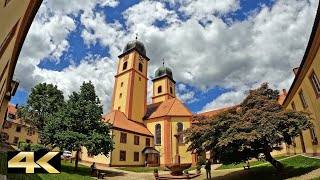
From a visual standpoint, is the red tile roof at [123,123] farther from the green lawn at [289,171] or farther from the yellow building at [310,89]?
the yellow building at [310,89]

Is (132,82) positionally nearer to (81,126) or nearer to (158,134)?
(158,134)

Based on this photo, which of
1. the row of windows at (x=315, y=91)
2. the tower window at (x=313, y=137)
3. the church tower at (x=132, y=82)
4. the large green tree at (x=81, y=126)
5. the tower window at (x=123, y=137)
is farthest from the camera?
the church tower at (x=132, y=82)

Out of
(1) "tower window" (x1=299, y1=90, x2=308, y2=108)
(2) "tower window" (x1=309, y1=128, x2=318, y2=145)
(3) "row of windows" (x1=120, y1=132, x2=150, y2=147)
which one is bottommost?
(2) "tower window" (x1=309, y1=128, x2=318, y2=145)

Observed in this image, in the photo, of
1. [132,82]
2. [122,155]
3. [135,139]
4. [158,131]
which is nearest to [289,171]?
[122,155]

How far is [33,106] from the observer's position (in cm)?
3588

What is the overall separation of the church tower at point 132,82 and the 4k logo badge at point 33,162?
1652 inches

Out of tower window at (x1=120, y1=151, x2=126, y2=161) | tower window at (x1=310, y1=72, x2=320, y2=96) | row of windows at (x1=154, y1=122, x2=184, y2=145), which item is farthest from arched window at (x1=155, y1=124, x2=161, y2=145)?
tower window at (x1=310, y1=72, x2=320, y2=96)

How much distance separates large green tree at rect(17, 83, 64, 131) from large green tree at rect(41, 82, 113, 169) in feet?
40.9

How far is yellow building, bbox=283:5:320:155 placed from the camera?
610 inches

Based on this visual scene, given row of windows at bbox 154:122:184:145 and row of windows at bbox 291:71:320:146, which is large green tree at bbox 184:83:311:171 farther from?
row of windows at bbox 154:122:184:145

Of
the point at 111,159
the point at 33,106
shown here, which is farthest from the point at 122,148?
the point at 33,106

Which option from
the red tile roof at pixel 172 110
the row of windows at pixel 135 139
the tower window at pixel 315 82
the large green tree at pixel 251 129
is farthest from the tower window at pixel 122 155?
the tower window at pixel 315 82

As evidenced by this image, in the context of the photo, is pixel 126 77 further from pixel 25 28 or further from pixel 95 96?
pixel 25 28

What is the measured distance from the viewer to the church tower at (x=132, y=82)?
45572mm
